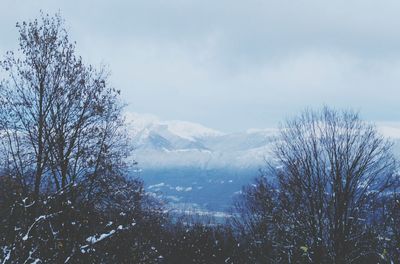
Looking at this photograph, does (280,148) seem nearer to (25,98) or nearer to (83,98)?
(83,98)

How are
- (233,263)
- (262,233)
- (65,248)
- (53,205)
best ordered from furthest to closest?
(233,263) < (262,233) < (53,205) < (65,248)

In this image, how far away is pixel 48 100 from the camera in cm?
1781

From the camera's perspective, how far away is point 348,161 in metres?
19.2

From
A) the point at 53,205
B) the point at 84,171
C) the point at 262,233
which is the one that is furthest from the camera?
the point at 262,233

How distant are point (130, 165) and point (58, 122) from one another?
4624 mm

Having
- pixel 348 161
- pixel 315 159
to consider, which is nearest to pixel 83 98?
pixel 315 159

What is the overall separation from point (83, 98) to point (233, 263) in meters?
39.2

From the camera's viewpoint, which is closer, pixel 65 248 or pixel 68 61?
pixel 65 248

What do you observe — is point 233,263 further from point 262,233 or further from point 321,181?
point 321,181

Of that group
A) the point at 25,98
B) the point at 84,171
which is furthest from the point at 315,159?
the point at 25,98

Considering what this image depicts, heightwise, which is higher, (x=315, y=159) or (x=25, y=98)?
(x=25, y=98)

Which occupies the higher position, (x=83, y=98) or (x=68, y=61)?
(x=68, y=61)

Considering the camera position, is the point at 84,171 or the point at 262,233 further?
the point at 262,233

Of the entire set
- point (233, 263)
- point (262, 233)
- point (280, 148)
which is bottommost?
point (233, 263)
